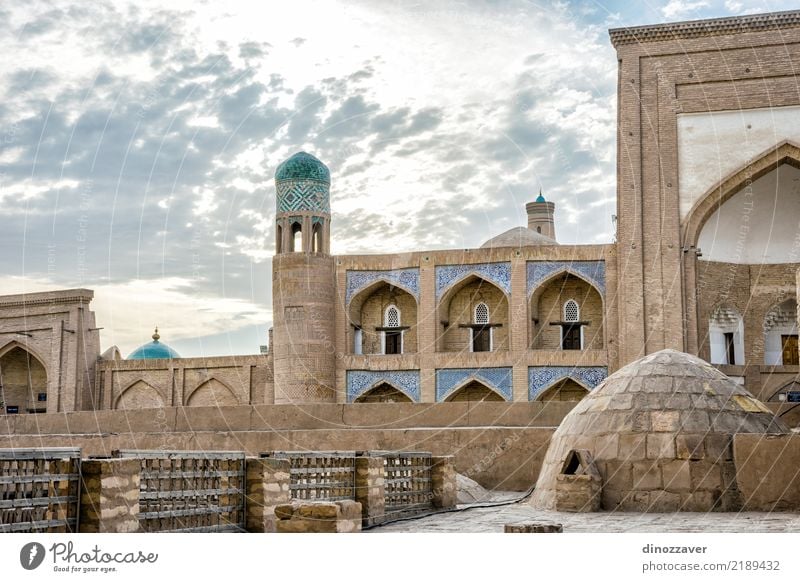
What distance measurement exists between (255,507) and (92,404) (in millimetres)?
21419

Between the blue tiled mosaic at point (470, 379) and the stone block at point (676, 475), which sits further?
the blue tiled mosaic at point (470, 379)

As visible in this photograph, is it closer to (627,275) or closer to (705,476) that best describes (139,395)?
(627,275)

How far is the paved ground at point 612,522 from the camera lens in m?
8.95

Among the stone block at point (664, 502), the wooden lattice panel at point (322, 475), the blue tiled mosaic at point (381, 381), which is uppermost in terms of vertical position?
the blue tiled mosaic at point (381, 381)

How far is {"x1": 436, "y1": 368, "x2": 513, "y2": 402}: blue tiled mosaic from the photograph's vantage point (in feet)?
80.2

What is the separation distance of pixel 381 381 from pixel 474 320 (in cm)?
258

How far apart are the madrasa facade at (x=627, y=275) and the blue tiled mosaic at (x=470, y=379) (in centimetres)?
3

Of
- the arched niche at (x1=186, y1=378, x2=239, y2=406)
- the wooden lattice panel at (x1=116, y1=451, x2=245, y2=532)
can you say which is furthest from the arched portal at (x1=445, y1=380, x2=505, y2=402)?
the wooden lattice panel at (x1=116, y1=451, x2=245, y2=532)

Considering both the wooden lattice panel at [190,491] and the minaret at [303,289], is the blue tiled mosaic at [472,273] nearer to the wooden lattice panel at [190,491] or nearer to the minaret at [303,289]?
the minaret at [303,289]

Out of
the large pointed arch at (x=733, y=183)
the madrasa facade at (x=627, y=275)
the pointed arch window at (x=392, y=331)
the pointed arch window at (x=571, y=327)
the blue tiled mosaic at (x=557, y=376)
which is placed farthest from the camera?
the pointed arch window at (x=392, y=331)

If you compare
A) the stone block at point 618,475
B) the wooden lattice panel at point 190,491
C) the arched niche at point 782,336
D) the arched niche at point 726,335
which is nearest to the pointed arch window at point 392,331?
the arched niche at point 726,335

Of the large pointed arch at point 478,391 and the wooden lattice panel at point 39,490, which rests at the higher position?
the large pointed arch at point 478,391

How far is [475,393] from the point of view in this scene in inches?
1001

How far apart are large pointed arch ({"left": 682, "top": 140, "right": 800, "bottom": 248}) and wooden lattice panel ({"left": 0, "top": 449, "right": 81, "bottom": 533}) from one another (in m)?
18.4
